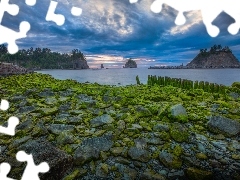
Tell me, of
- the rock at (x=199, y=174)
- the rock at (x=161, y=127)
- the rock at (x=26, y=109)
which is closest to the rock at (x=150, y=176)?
the rock at (x=199, y=174)

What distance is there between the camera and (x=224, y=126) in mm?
5922

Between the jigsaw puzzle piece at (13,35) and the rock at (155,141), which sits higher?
the jigsaw puzzle piece at (13,35)

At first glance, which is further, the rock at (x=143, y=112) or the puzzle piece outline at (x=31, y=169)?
the rock at (x=143, y=112)

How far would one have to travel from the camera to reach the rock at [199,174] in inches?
168

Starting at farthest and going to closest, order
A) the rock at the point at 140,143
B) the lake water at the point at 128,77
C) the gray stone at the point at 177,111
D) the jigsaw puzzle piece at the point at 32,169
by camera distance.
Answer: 1. the lake water at the point at 128,77
2. the gray stone at the point at 177,111
3. the rock at the point at 140,143
4. the jigsaw puzzle piece at the point at 32,169

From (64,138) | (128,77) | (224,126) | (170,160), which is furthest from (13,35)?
(128,77)

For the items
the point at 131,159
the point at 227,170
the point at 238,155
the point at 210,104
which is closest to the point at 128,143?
the point at 131,159

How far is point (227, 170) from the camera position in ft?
14.7

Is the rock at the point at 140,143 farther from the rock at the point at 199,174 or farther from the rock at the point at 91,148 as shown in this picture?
the rock at the point at 199,174

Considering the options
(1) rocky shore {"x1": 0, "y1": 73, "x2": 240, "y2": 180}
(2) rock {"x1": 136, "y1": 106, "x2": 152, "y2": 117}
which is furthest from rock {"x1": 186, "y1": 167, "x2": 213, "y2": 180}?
(2) rock {"x1": 136, "y1": 106, "x2": 152, "y2": 117}

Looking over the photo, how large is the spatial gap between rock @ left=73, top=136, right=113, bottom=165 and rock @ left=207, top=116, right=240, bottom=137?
2822 mm

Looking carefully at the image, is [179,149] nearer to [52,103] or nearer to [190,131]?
[190,131]

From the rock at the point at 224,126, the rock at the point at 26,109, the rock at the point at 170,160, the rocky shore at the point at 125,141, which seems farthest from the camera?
the rock at the point at 26,109

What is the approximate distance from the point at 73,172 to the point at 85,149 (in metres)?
0.67
